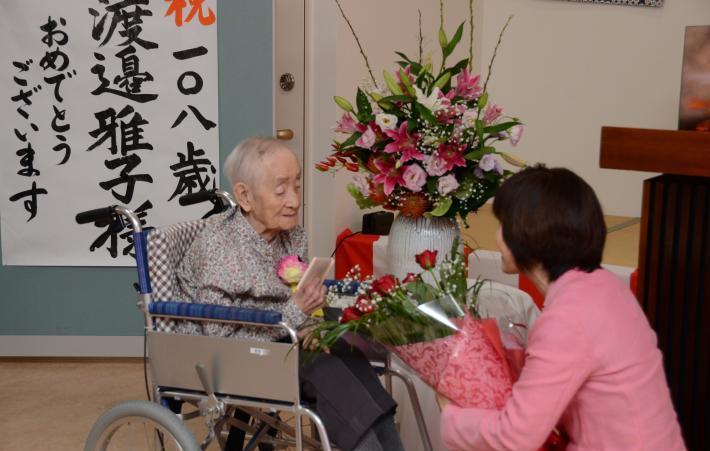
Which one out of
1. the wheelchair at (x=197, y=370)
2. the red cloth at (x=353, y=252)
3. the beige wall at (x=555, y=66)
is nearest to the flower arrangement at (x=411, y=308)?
the wheelchair at (x=197, y=370)

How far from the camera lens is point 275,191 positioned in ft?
7.25

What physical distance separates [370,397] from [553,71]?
8.50ft

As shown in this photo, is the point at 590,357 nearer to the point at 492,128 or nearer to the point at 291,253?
the point at 492,128

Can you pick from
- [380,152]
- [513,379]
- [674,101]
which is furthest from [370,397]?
[674,101]

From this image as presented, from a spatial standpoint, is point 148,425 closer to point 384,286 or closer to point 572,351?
point 384,286

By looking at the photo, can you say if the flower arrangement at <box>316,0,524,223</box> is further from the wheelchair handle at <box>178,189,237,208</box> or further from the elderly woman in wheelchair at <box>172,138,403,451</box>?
the wheelchair handle at <box>178,189,237,208</box>

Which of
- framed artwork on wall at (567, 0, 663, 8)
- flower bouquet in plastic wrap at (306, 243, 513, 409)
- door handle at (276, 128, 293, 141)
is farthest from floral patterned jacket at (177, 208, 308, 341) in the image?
framed artwork on wall at (567, 0, 663, 8)

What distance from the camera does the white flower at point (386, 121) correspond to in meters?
2.19

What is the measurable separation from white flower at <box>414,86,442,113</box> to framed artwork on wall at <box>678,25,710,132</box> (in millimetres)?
549

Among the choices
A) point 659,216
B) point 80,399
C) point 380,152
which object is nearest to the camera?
point 659,216

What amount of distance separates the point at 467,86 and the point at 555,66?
2062 mm

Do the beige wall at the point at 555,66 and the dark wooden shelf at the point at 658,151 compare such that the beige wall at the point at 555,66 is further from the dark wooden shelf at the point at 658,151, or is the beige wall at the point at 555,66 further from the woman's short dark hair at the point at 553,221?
the woman's short dark hair at the point at 553,221

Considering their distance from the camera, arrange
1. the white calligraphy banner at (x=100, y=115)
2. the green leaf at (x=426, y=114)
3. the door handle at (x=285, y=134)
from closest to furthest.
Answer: the green leaf at (x=426, y=114) < the white calligraphy banner at (x=100, y=115) < the door handle at (x=285, y=134)

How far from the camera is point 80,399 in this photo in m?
3.37
